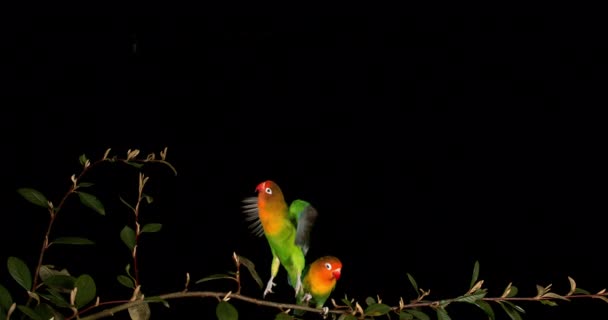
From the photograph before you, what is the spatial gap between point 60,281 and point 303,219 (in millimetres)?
282

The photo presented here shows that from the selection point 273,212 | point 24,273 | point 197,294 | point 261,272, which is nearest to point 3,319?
point 24,273

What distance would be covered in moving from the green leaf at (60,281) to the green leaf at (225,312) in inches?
6.6

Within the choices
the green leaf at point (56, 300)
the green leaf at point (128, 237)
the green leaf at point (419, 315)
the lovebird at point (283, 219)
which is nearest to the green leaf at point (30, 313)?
the green leaf at point (56, 300)

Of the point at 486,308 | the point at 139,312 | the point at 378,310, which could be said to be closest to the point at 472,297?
the point at 486,308

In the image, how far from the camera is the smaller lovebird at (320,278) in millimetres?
719

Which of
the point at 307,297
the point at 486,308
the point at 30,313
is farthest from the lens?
the point at 307,297

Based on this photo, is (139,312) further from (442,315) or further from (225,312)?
(442,315)

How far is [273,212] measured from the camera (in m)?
0.71

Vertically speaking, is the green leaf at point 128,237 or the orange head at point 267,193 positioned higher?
the orange head at point 267,193

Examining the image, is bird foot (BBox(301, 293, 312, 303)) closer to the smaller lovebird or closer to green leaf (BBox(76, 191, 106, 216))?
the smaller lovebird

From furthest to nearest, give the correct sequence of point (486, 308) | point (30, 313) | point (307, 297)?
point (307, 297) → point (486, 308) → point (30, 313)

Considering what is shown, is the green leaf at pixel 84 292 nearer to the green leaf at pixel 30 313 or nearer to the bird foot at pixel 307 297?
the green leaf at pixel 30 313

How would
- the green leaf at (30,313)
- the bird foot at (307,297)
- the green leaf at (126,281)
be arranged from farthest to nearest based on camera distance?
the bird foot at (307,297) < the green leaf at (126,281) < the green leaf at (30,313)

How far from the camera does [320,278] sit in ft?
2.37
